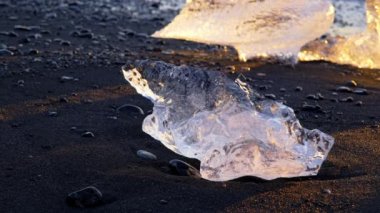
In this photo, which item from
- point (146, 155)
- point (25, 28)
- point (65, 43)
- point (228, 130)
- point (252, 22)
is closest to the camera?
point (228, 130)

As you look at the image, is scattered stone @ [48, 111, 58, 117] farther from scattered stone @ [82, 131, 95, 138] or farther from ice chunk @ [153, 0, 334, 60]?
ice chunk @ [153, 0, 334, 60]

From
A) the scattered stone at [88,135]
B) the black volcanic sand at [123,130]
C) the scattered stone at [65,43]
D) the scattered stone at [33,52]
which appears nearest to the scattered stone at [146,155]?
the black volcanic sand at [123,130]

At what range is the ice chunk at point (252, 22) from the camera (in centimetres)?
566

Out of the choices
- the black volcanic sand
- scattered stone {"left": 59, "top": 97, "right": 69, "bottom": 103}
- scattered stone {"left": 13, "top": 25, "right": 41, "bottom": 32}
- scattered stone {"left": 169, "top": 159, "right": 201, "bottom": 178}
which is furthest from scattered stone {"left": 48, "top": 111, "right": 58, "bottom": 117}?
scattered stone {"left": 13, "top": 25, "right": 41, "bottom": 32}

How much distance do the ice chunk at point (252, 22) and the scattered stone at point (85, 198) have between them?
120 inches

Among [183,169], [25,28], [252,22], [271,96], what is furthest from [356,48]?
[25,28]

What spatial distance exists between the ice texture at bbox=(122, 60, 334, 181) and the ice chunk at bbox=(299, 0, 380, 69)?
3315 millimetres

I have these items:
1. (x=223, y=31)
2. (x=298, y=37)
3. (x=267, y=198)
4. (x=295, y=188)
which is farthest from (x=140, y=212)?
(x=298, y=37)

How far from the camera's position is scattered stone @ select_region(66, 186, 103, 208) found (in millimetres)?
2759

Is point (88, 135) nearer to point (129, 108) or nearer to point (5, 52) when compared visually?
point (129, 108)

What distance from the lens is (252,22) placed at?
5723 millimetres

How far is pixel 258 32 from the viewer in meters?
5.78

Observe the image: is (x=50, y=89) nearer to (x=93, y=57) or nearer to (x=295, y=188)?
(x=93, y=57)

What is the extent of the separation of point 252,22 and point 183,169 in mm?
2803
